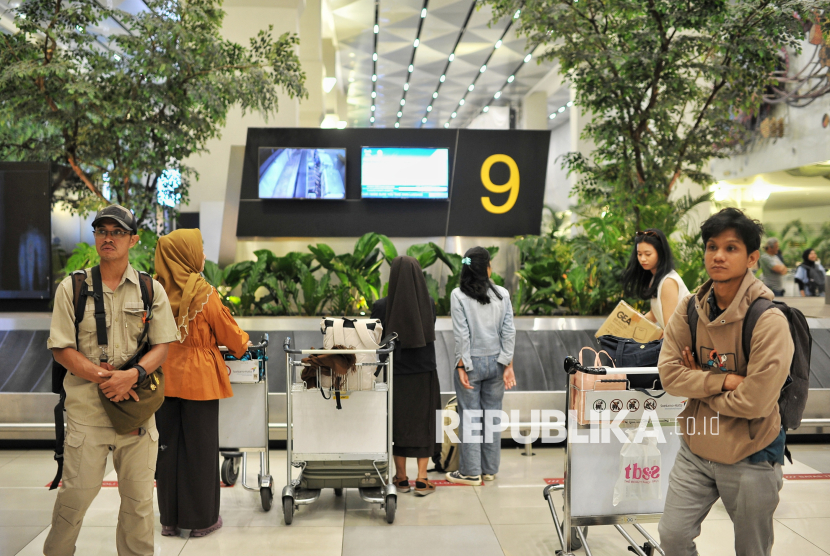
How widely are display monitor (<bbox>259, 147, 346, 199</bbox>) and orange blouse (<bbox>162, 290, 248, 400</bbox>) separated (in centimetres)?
553

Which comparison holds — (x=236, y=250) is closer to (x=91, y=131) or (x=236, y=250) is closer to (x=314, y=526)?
(x=91, y=131)

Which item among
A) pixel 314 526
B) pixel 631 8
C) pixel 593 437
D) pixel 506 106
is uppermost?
pixel 506 106

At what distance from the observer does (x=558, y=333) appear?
628cm

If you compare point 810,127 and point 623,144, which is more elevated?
point 810,127

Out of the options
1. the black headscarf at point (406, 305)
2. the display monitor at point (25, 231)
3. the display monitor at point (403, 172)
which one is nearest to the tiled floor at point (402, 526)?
the black headscarf at point (406, 305)

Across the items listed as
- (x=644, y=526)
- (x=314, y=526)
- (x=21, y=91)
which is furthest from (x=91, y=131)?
(x=644, y=526)

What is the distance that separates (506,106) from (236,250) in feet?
54.3

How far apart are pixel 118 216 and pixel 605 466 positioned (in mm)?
2651

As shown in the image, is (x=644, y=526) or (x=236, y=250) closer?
(x=644, y=526)

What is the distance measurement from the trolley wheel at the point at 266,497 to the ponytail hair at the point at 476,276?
1.86 m

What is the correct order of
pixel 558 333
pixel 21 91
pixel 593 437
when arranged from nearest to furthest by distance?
pixel 593 437 < pixel 558 333 < pixel 21 91

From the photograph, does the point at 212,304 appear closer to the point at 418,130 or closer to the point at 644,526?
the point at 644,526

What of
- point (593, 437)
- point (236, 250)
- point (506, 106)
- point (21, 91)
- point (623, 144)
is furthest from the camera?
point (506, 106)

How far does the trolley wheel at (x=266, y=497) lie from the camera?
391 cm
